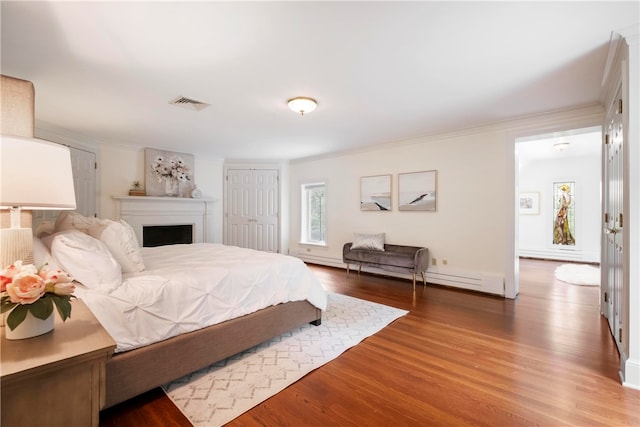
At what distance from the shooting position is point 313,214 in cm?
690

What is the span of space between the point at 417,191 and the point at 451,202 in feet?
1.93

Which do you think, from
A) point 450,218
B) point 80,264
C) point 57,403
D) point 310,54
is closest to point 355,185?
point 450,218

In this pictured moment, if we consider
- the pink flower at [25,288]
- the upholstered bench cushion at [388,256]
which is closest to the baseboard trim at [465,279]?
the upholstered bench cushion at [388,256]

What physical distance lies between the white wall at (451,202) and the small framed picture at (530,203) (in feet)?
14.9

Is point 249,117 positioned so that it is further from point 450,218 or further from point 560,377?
point 560,377

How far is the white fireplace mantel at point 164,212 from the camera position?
520cm

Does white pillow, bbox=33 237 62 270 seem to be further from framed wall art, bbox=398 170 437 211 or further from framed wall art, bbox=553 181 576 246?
framed wall art, bbox=553 181 576 246

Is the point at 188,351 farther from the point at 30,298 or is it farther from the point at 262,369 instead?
the point at 30,298

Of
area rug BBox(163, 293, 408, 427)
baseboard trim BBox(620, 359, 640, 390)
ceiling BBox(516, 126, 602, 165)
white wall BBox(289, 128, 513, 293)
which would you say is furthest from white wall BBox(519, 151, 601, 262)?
area rug BBox(163, 293, 408, 427)

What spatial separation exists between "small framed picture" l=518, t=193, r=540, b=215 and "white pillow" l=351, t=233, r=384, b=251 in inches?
195

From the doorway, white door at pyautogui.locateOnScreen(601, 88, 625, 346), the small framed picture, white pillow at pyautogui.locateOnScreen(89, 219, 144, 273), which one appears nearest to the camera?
white pillow at pyautogui.locateOnScreen(89, 219, 144, 273)

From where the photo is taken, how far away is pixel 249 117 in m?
3.81

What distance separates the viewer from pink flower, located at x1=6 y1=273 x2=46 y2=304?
1.04 m

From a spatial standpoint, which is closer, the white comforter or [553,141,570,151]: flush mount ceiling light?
the white comforter
